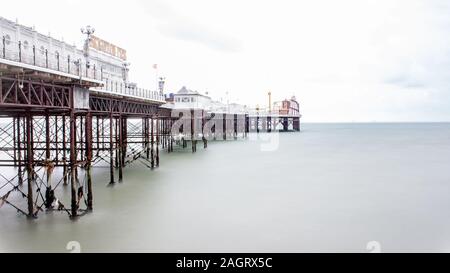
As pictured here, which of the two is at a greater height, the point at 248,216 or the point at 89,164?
the point at 89,164

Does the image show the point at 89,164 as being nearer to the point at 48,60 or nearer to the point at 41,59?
the point at 48,60

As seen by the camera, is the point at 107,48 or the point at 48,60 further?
the point at 107,48

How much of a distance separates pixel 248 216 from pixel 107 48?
27551mm

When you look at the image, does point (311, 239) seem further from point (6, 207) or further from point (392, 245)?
point (6, 207)

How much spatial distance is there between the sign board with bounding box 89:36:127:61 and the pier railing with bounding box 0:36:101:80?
1749 cm

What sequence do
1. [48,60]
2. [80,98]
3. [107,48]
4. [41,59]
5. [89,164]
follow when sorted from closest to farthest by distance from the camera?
1. [41,59]
2. [48,60]
3. [80,98]
4. [89,164]
5. [107,48]

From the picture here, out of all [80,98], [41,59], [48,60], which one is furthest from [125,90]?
[41,59]

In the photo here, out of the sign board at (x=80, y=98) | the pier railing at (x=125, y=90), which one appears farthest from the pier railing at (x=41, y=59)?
the pier railing at (x=125, y=90)

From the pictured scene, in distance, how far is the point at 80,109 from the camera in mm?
18016

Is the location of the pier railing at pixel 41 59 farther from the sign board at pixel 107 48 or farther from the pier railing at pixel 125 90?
the sign board at pixel 107 48

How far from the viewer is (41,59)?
47.1 feet
